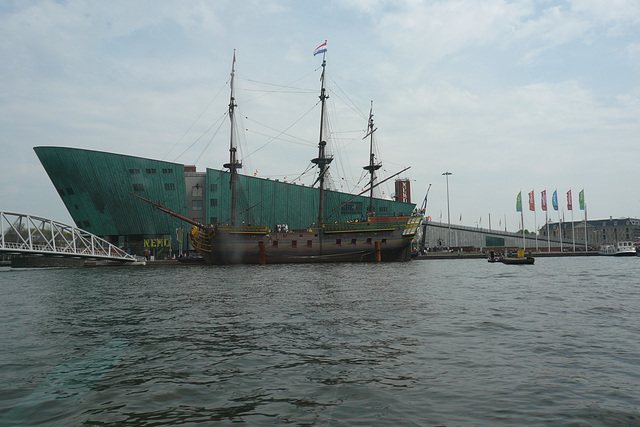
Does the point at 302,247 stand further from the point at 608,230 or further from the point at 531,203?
the point at 608,230

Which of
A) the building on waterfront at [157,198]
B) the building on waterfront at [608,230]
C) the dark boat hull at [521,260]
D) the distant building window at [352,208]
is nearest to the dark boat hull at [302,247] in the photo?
the building on waterfront at [157,198]

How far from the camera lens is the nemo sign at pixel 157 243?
86.4 meters

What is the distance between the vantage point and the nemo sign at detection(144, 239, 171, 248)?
284 feet

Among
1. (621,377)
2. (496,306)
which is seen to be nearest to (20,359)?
(621,377)

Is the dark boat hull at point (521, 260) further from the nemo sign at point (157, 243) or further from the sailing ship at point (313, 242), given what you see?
the nemo sign at point (157, 243)

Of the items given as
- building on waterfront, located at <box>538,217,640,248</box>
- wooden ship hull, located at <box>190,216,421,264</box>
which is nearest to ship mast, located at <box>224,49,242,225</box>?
wooden ship hull, located at <box>190,216,421,264</box>

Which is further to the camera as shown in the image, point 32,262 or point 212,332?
point 32,262

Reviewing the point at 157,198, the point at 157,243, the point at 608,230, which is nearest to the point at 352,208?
the point at 157,198

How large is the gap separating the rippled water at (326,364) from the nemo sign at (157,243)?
67.6 m

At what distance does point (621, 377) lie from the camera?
9617 millimetres

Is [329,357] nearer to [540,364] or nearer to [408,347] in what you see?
[408,347]

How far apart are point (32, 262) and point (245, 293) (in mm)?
70631

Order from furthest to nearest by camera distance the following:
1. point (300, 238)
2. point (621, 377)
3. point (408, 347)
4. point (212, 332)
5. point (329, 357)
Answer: point (300, 238)
point (212, 332)
point (408, 347)
point (329, 357)
point (621, 377)

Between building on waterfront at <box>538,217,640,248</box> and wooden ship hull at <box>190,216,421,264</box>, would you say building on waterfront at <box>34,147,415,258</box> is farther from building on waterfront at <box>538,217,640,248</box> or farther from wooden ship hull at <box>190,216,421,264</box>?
building on waterfront at <box>538,217,640,248</box>
